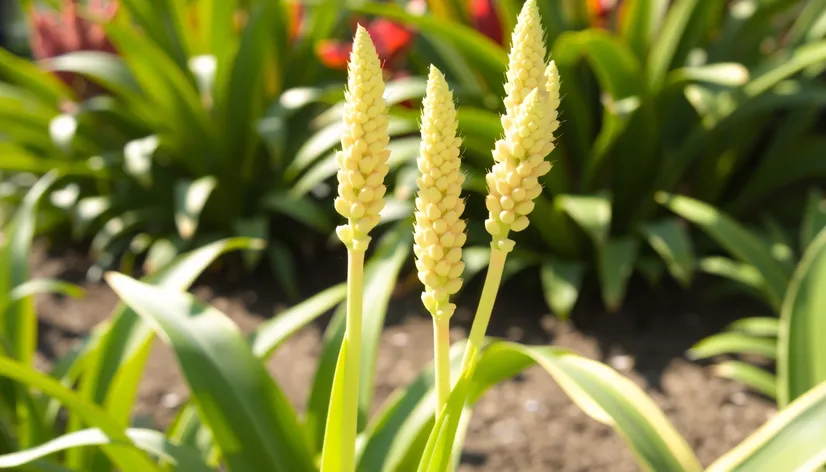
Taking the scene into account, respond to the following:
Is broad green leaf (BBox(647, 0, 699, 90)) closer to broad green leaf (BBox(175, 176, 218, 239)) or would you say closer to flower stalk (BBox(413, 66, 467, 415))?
broad green leaf (BBox(175, 176, 218, 239))

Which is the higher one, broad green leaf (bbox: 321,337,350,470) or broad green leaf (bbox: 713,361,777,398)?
broad green leaf (bbox: 713,361,777,398)

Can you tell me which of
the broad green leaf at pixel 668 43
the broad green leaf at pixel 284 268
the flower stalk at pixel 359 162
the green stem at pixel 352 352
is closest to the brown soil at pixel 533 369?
the broad green leaf at pixel 284 268

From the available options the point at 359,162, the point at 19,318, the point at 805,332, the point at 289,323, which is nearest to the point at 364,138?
the point at 359,162

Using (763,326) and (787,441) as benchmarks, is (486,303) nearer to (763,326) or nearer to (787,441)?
(787,441)

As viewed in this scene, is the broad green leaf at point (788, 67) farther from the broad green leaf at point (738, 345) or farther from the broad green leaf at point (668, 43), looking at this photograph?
the broad green leaf at point (738, 345)

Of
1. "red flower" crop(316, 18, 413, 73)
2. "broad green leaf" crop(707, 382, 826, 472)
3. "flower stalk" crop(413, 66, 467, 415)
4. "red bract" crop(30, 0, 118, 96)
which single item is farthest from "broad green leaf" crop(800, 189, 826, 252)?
"red bract" crop(30, 0, 118, 96)

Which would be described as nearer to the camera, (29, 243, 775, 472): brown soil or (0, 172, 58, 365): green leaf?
(0, 172, 58, 365): green leaf

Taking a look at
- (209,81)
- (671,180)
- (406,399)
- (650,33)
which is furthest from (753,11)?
(406,399)
